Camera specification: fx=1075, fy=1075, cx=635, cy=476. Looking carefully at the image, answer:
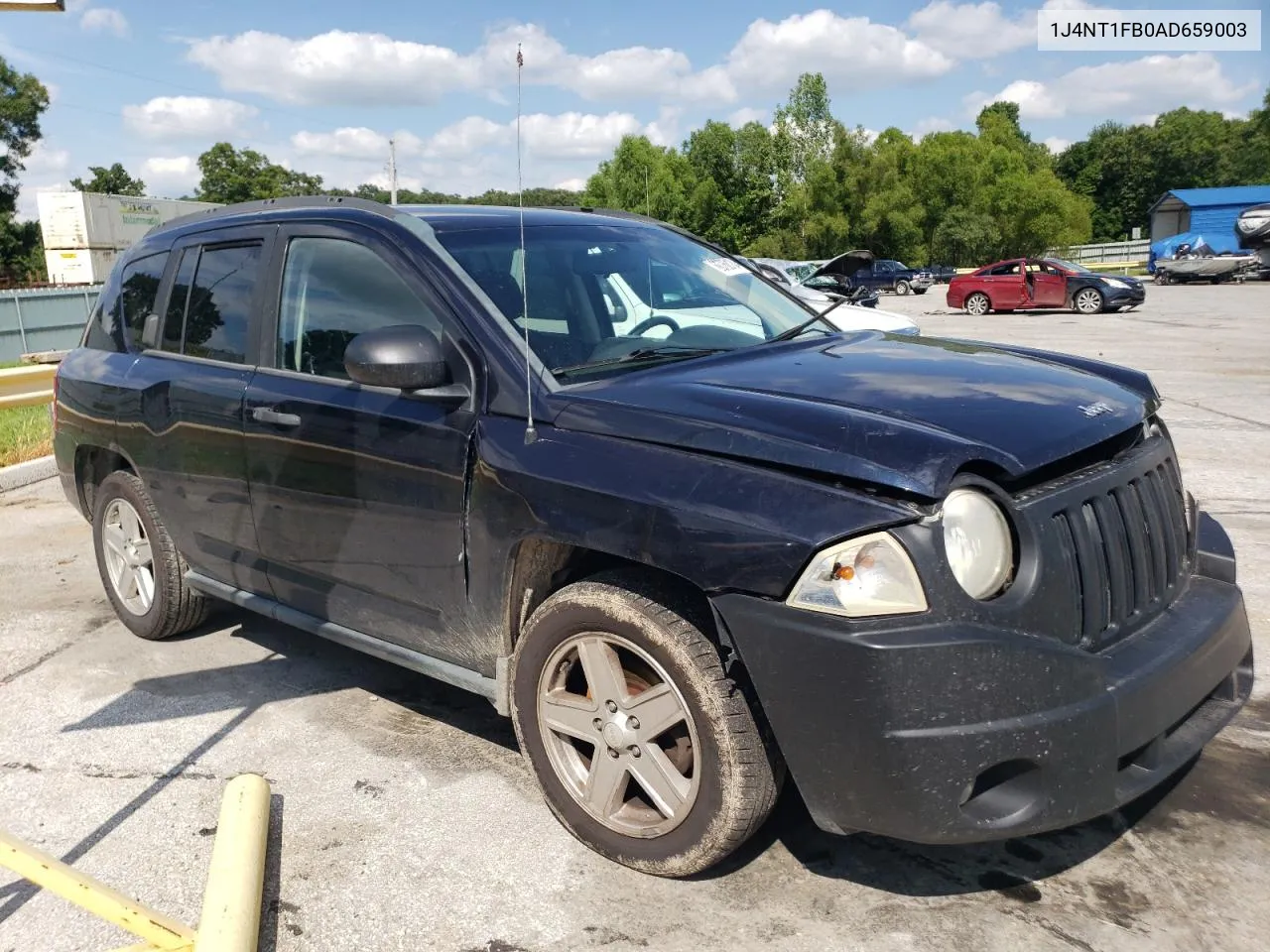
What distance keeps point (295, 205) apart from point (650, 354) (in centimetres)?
161

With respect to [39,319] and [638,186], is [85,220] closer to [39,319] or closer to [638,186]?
[39,319]

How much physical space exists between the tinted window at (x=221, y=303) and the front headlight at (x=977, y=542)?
2764 millimetres

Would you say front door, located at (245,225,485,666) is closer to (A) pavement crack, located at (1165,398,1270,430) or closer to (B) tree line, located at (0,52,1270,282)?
(A) pavement crack, located at (1165,398,1270,430)

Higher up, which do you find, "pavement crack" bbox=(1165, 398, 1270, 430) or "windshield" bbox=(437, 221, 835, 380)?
"windshield" bbox=(437, 221, 835, 380)

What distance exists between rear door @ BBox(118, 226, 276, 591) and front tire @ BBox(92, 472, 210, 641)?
0.47ft

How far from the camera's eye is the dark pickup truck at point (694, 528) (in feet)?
7.84

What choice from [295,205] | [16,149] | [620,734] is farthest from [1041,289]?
[16,149]

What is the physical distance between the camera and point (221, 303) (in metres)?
4.24

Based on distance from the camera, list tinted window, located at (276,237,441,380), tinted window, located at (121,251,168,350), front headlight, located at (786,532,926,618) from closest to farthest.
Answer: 1. front headlight, located at (786,532,926,618)
2. tinted window, located at (276,237,441,380)
3. tinted window, located at (121,251,168,350)

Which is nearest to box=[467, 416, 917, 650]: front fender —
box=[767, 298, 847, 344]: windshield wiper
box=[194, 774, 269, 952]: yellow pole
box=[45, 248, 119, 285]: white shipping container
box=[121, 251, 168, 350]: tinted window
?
box=[194, 774, 269, 952]: yellow pole

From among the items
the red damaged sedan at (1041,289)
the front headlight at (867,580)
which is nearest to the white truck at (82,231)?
the red damaged sedan at (1041,289)

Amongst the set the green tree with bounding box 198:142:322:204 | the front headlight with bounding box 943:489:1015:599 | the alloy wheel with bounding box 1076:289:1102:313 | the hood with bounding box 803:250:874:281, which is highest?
the green tree with bounding box 198:142:322:204

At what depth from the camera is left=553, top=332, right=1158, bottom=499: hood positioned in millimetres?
2484

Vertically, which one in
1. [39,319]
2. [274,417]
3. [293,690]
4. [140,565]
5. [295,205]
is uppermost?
[295,205]
